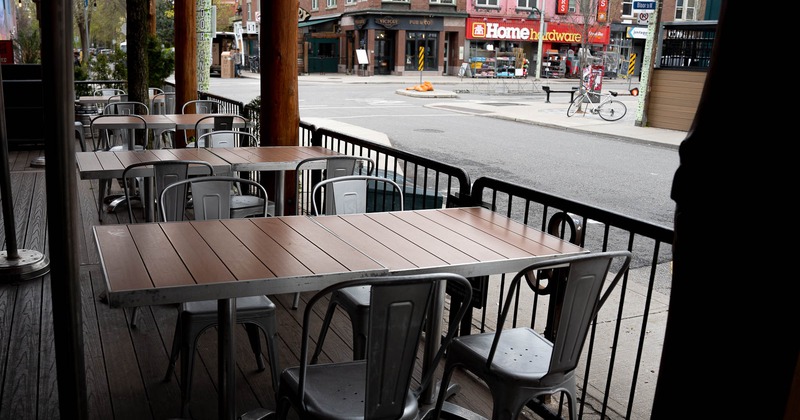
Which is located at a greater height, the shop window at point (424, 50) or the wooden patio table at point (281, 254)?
the shop window at point (424, 50)

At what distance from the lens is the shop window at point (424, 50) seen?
43938 mm

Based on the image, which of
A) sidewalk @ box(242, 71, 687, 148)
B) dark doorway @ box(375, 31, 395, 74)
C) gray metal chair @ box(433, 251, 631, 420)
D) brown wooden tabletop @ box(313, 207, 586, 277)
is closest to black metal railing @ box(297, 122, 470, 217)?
brown wooden tabletop @ box(313, 207, 586, 277)

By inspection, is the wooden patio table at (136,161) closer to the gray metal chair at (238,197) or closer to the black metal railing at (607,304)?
the gray metal chair at (238,197)

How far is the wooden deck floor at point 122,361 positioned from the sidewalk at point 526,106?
40.3 feet

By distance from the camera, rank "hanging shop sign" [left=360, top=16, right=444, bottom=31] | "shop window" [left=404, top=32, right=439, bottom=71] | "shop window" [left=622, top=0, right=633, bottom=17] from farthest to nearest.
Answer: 1. "shop window" [left=622, top=0, right=633, bottom=17]
2. "shop window" [left=404, top=32, right=439, bottom=71]
3. "hanging shop sign" [left=360, top=16, right=444, bottom=31]

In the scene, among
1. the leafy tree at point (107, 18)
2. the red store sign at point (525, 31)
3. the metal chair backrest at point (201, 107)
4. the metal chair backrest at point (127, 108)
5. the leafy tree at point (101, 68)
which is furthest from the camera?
the red store sign at point (525, 31)

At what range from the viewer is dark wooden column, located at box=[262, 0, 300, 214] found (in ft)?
20.6

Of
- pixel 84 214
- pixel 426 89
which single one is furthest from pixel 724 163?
pixel 426 89

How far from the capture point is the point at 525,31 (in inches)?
1799

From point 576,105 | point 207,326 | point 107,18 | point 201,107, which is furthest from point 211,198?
point 107,18

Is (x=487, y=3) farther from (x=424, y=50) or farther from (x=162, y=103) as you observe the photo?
(x=162, y=103)

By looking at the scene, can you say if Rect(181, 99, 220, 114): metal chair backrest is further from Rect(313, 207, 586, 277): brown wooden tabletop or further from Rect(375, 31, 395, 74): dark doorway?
Rect(375, 31, 395, 74): dark doorway

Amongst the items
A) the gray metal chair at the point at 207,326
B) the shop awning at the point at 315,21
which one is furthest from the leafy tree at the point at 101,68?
the shop awning at the point at 315,21

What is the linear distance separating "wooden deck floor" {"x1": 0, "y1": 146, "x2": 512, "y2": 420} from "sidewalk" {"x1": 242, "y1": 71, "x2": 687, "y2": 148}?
12291 millimetres
